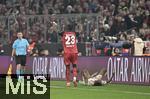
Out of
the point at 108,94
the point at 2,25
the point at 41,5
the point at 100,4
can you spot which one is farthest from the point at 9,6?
the point at 108,94

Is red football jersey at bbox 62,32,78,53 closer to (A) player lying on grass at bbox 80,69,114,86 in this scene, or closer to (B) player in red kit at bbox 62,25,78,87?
(B) player in red kit at bbox 62,25,78,87

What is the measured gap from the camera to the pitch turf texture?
60.7 ft

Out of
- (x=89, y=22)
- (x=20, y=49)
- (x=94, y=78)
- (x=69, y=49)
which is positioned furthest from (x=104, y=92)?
(x=89, y=22)

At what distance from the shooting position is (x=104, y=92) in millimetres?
20234

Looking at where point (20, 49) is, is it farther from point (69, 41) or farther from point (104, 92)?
point (104, 92)

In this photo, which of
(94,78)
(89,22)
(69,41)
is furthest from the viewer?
(89,22)

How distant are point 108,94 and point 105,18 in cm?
1170

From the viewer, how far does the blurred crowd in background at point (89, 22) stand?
28203mm

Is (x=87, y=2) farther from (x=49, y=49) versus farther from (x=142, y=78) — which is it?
(x=142, y=78)

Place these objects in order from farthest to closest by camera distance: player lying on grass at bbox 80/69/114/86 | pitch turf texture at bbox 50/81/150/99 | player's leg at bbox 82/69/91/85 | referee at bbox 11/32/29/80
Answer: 1. referee at bbox 11/32/29/80
2. player's leg at bbox 82/69/91/85
3. player lying on grass at bbox 80/69/114/86
4. pitch turf texture at bbox 50/81/150/99

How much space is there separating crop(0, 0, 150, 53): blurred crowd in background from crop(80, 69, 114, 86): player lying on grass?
7.64 feet

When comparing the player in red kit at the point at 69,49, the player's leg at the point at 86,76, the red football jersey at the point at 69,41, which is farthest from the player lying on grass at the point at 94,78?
the red football jersey at the point at 69,41

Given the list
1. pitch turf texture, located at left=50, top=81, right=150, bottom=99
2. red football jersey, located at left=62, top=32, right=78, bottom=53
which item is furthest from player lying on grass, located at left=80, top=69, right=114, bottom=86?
red football jersey, located at left=62, top=32, right=78, bottom=53

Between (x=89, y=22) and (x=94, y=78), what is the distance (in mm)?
5736
